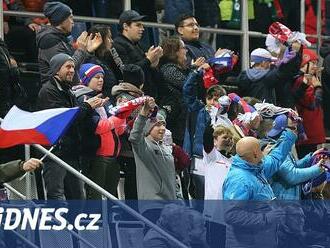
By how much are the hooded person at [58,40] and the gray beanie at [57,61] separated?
50 centimetres

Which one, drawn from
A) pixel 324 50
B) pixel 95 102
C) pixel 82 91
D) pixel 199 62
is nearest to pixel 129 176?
pixel 82 91

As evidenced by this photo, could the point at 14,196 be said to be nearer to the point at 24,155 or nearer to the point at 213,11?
the point at 24,155

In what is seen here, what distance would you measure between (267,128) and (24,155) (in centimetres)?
270

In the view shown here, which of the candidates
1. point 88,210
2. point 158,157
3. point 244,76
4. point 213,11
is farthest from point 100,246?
point 213,11

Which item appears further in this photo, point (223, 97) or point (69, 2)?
point (69, 2)

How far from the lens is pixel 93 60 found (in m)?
14.7

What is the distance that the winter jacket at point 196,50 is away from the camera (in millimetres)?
16438

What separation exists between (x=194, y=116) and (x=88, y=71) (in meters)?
1.59

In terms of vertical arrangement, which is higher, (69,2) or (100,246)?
(69,2)

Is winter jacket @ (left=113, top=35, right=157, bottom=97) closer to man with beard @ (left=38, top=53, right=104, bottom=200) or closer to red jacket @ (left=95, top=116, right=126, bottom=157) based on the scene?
red jacket @ (left=95, top=116, right=126, bottom=157)

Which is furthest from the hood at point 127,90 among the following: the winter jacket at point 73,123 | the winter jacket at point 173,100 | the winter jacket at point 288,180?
the winter jacket at point 288,180

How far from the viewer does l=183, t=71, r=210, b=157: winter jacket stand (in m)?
15.1

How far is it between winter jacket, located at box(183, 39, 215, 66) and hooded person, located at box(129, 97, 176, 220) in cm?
236

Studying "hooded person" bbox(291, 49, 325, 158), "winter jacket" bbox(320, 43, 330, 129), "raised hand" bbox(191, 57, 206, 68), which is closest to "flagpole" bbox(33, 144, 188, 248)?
"raised hand" bbox(191, 57, 206, 68)
